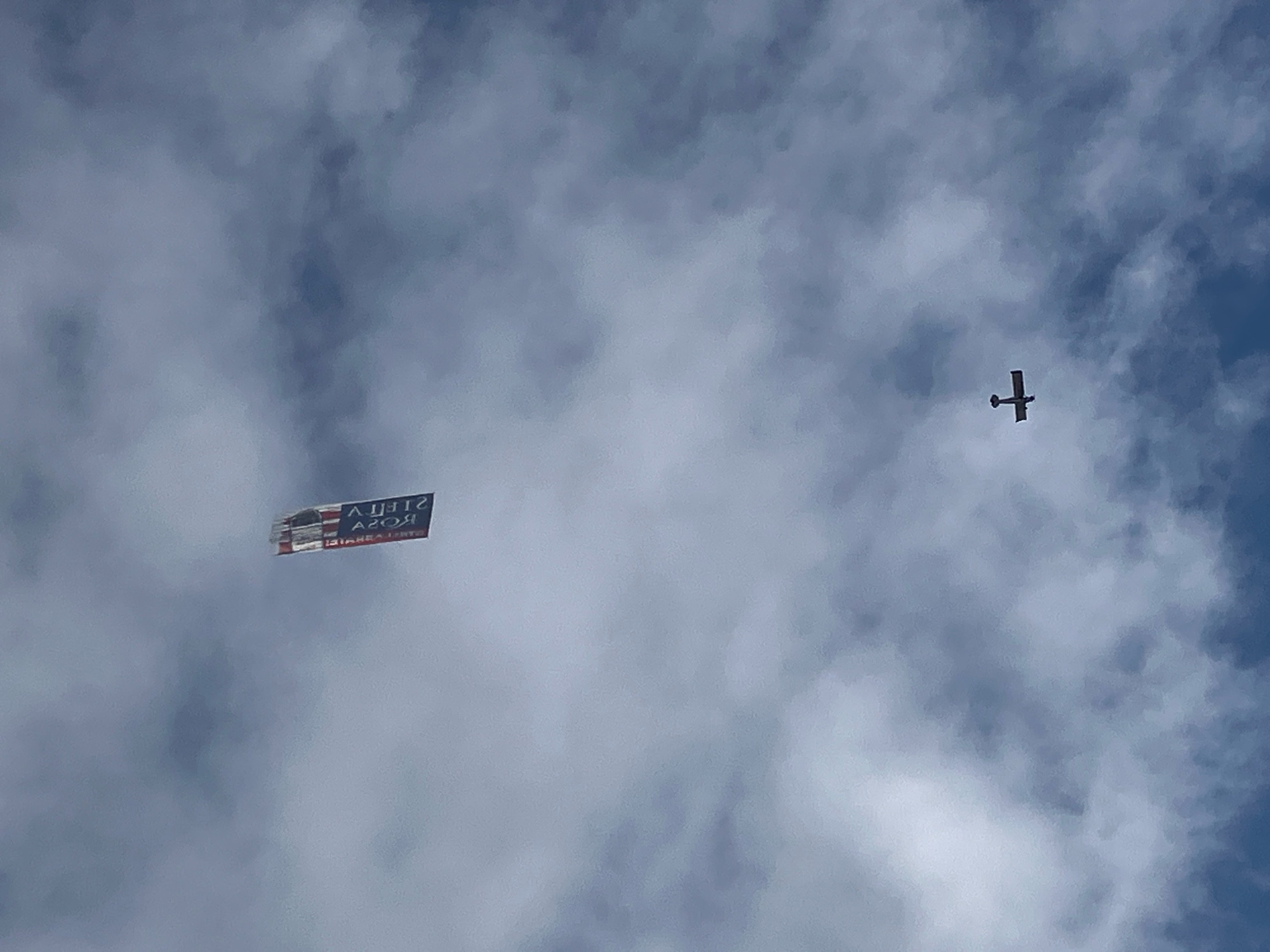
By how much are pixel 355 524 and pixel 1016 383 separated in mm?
90866

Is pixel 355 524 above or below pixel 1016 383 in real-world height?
below

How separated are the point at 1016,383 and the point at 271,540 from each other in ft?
335

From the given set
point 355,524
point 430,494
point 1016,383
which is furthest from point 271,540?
point 1016,383

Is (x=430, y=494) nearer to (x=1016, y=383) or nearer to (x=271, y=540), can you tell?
(x=271, y=540)

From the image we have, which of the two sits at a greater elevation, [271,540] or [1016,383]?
[1016,383]

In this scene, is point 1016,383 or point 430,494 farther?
point 1016,383

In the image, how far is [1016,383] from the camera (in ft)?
464

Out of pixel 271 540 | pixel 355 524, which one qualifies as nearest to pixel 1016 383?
pixel 355 524

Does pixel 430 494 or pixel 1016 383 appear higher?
pixel 1016 383

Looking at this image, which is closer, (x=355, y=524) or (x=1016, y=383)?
(x=355, y=524)

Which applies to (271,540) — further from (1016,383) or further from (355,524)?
(1016,383)

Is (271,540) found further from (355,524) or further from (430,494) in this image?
(430,494)

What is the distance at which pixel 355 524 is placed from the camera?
13100 centimetres

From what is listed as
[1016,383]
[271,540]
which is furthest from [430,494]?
[1016,383]
